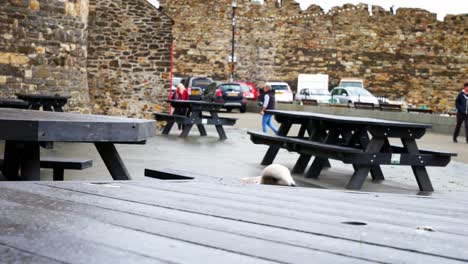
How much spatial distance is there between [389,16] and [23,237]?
3955 centimetres

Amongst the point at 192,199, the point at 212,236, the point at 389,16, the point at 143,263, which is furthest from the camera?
the point at 389,16

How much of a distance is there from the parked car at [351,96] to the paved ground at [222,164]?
18.6 meters

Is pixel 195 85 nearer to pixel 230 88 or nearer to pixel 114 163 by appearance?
pixel 230 88

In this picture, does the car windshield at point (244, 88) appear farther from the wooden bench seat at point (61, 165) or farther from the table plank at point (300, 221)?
the table plank at point (300, 221)

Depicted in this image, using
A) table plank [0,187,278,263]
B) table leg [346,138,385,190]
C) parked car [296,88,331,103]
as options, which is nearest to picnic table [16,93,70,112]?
table leg [346,138,385,190]

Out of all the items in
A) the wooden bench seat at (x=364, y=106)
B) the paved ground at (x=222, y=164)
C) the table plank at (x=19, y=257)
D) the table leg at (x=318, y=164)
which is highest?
the table plank at (x=19, y=257)

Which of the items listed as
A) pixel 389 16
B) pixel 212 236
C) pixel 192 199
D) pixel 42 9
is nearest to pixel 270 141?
pixel 42 9

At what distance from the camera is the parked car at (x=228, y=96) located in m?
31.5

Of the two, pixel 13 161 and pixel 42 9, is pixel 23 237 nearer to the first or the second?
pixel 13 161

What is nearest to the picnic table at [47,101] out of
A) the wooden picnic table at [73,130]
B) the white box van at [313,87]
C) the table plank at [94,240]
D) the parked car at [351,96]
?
the wooden picnic table at [73,130]

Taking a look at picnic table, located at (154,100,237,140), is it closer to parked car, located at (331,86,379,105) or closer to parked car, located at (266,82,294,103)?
parked car, located at (331,86,379,105)

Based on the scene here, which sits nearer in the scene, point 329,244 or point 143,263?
point 143,263

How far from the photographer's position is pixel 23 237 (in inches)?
88.8

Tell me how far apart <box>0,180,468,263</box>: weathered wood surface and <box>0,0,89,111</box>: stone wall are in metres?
10.7
